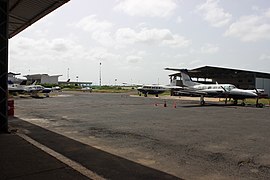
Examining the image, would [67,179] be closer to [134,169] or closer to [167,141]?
[134,169]

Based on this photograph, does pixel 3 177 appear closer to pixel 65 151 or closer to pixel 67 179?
pixel 67 179

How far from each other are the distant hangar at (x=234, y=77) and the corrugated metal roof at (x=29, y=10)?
123 feet

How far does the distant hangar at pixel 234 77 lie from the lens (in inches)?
2096

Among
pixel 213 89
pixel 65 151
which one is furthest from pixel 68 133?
pixel 213 89

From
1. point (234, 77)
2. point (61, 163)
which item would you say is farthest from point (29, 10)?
point (234, 77)

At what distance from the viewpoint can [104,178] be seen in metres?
5.84

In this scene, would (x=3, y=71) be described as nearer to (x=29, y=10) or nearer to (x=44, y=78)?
(x=29, y=10)

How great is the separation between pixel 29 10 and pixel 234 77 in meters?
62.2

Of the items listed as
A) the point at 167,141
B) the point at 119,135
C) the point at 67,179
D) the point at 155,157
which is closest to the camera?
the point at 67,179

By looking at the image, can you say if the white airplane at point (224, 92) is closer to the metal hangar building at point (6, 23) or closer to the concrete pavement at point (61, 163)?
the metal hangar building at point (6, 23)

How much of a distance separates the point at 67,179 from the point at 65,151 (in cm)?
282

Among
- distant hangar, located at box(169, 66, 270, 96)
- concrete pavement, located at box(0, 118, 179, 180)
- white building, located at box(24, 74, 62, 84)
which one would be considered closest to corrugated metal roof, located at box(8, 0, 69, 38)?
concrete pavement, located at box(0, 118, 179, 180)

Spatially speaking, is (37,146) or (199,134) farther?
(199,134)

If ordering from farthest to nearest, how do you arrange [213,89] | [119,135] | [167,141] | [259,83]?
1. [259,83]
2. [213,89]
3. [119,135]
4. [167,141]
